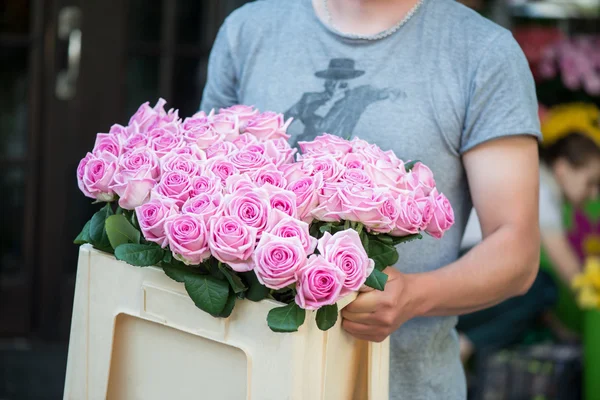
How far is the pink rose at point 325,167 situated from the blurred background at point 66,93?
2803 mm

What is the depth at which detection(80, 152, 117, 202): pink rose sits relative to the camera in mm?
1150

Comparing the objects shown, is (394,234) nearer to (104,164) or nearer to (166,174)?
(166,174)

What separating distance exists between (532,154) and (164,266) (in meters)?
0.66

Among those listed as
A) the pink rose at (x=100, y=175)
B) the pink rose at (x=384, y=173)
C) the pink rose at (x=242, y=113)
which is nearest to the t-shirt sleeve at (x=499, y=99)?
the pink rose at (x=384, y=173)

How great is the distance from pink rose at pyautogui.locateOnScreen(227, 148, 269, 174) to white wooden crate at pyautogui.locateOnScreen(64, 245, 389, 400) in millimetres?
186

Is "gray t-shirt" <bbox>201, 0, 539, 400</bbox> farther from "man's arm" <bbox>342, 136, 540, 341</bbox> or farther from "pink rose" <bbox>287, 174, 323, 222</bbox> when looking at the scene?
"pink rose" <bbox>287, 174, 323, 222</bbox>

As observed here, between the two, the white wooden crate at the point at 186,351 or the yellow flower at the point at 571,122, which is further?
the yellow flower at the point at 571,122

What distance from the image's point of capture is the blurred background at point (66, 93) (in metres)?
3.78

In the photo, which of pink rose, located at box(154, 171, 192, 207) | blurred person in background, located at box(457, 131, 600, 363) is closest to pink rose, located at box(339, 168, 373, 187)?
pink rose, located at box(154, 171, 192, 207)

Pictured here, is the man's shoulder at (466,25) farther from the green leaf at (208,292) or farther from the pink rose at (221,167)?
the green leaf at (208,292)

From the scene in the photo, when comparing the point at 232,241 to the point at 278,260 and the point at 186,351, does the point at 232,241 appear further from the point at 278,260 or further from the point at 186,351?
the point at 186,351

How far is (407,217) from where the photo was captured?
3.59 feet

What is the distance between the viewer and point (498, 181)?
4.39 ft

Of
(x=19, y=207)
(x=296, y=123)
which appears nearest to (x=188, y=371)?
(x=296, y=123)
